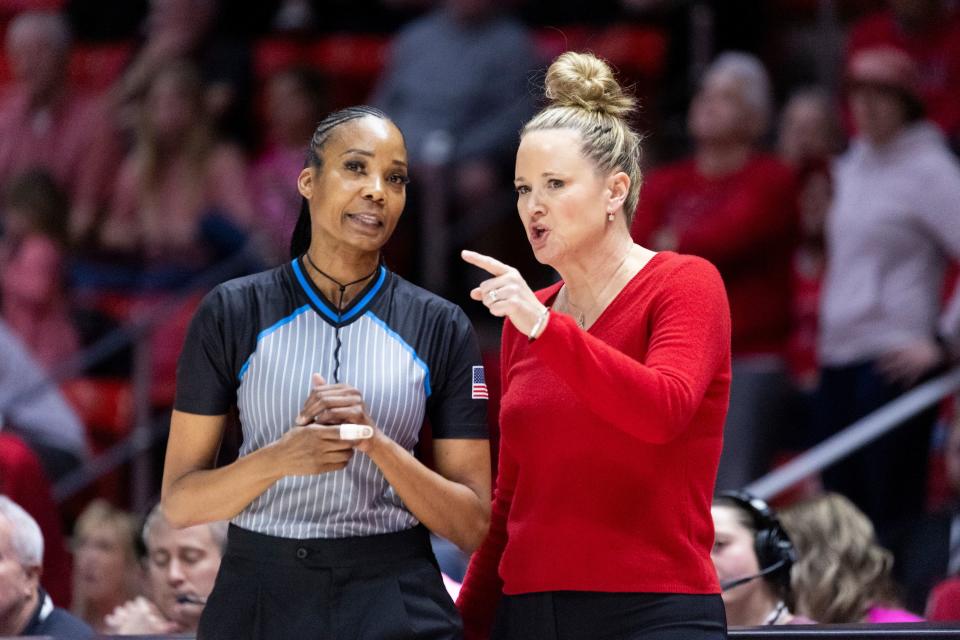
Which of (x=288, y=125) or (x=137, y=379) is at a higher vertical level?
(x=288, y=125)

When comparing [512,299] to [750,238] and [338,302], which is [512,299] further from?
[750,238]

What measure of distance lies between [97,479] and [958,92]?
3372mm

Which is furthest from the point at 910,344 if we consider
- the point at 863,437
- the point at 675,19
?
the point at 675,19

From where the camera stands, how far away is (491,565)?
238 cm

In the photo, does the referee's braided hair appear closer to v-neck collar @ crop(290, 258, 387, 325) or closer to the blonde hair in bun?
v-neck collar @ crop(290, 258, 387, 325)

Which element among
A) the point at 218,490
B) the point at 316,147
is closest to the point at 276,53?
the point at 316,147

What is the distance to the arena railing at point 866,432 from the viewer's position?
4.66 meters

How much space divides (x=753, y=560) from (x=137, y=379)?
307 cm

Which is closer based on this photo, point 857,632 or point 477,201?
point 857,632

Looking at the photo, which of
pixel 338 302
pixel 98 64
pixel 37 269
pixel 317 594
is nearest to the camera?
pixel 317 594

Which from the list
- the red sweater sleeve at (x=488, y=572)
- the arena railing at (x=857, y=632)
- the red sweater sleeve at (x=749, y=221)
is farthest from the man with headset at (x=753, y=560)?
the red sweater sleeve at (x=749, y=221)

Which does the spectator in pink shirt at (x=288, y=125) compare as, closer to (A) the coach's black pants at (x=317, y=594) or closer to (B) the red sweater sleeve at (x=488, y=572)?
(B) the red sweater sleeve at (x=488, y=572)

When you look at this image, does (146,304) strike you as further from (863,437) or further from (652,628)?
(652,628)

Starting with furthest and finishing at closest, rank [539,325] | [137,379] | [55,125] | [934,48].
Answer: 1. [55,125]
2. [137,379]
3. [934,48]
4. [539,325]
